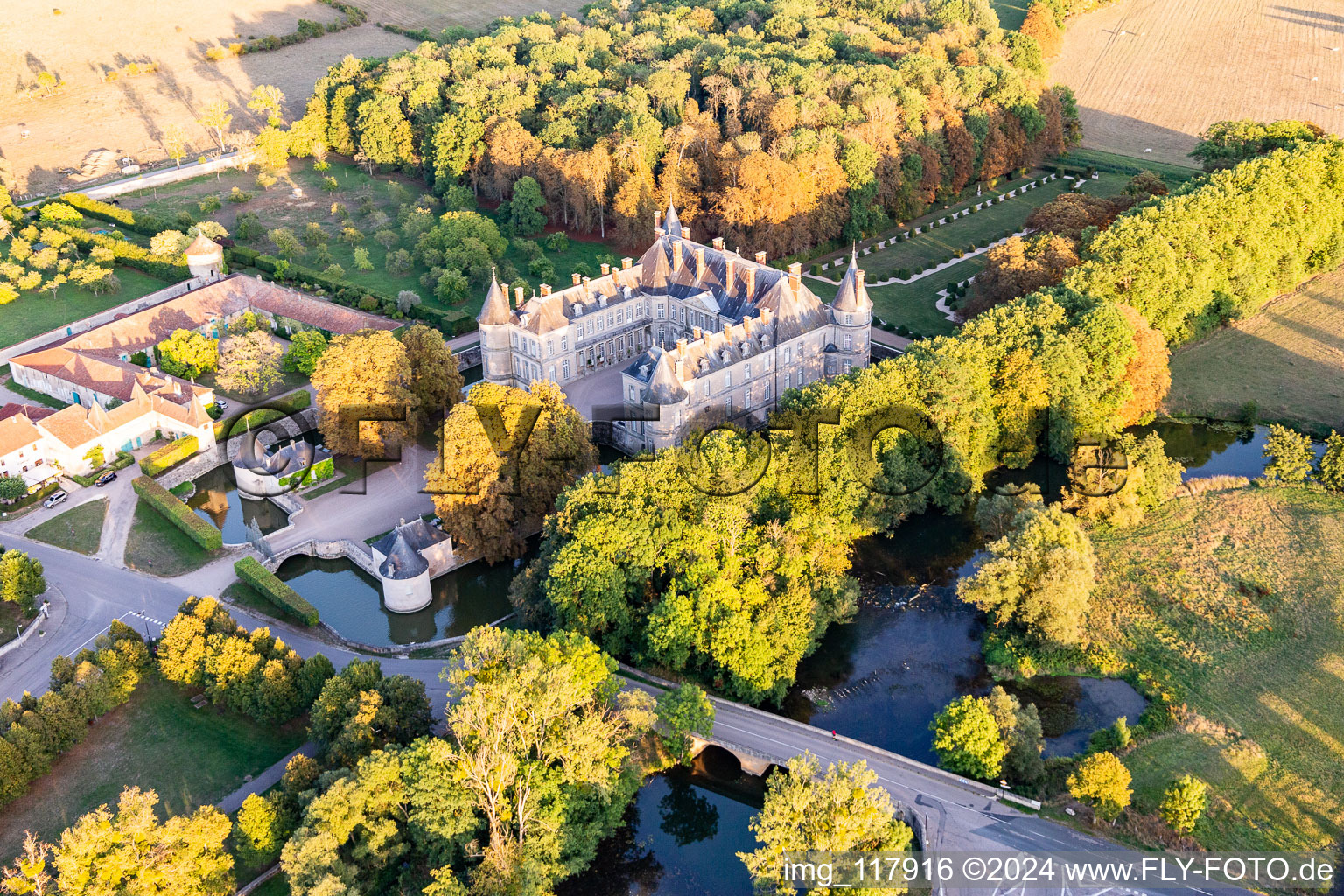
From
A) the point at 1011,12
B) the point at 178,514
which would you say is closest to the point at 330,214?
the point at 178,514

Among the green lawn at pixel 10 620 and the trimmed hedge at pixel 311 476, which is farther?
the trimmed hedge at pixel 311 476

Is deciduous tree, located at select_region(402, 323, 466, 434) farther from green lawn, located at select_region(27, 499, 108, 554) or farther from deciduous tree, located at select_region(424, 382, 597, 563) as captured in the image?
green lawn, located at select_region(27, 499, 108, 554)

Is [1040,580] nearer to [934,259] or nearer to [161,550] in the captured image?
[161,550]

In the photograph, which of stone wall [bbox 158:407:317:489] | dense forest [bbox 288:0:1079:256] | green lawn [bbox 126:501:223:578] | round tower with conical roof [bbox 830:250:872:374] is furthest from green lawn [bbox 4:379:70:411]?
round tower with conical roof [bbox 830:250:872:374]

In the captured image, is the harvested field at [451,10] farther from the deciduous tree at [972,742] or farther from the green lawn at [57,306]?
the deciduous tree at [972,742]

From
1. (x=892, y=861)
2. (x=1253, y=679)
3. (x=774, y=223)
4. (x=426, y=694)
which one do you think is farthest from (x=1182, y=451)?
(x=426, y=694)

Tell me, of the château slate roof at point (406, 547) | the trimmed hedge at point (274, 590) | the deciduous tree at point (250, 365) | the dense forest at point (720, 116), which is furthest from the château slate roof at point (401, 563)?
the dense forest at point (720, 116)
